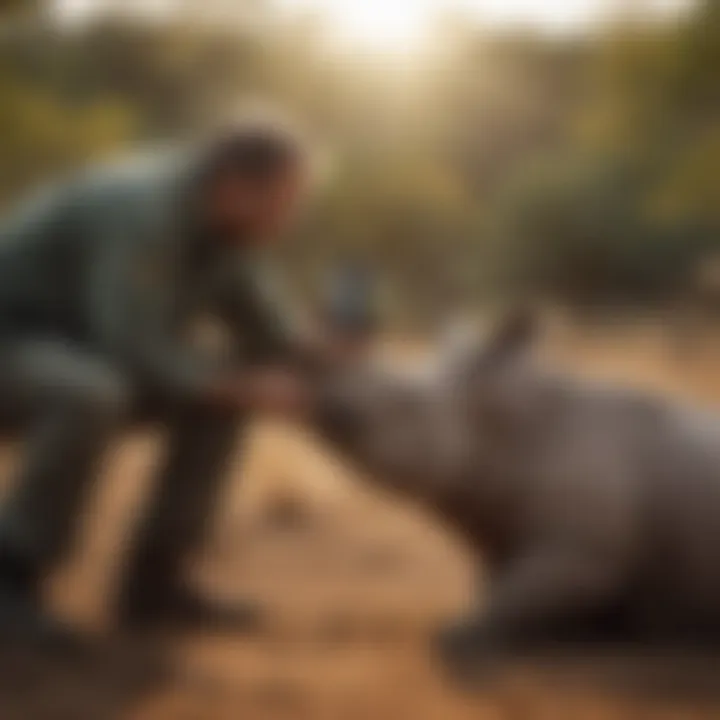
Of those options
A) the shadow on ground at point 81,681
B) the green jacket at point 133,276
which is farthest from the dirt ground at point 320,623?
the green jacket at point 133,276

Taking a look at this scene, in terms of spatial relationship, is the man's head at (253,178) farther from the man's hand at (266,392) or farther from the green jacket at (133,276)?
the man's hand at (266,392)

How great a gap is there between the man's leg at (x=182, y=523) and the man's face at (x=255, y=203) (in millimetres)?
178

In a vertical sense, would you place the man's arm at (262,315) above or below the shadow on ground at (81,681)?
above

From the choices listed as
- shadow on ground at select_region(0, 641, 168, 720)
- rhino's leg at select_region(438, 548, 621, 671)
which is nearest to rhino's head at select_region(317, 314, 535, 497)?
rhino's leg at select_region(438, 548, 621, 671)

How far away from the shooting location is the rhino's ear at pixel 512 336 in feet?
3.95

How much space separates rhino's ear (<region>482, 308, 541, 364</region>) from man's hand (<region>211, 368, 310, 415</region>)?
0.18m

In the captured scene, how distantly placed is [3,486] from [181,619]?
0.21 meters

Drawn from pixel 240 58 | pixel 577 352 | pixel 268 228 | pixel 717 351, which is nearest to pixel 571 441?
pixel 577 352

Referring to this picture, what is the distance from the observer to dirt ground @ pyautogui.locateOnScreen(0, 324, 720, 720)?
1.05 meters

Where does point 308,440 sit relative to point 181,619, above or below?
above

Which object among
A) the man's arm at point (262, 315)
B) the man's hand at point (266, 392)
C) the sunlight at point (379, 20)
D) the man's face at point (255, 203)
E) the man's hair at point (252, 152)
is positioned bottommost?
the man's hand at point (266, 392)

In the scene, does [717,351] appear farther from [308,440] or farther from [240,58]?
[240,58]

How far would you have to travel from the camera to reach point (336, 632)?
1214mm

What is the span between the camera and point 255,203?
3.85 ft
